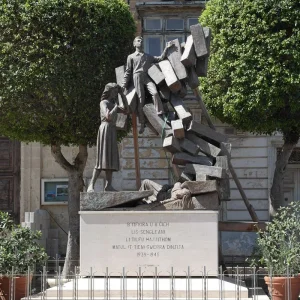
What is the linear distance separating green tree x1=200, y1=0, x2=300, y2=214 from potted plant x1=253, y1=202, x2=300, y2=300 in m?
4.84

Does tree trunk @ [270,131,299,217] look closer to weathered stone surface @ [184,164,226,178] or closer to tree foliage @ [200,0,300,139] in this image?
tree foliage @ [200,0,300,139]

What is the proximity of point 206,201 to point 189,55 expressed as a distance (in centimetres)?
306

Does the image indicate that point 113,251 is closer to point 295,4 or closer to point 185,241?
point 185,241

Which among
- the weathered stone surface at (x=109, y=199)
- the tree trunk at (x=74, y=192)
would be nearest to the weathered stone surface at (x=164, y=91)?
the weathered stone surface at (x=109, y=199)

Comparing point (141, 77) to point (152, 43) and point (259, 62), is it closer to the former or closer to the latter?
point (259, 62)

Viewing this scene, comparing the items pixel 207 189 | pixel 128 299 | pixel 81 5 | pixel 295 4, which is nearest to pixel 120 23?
pixel 81 5

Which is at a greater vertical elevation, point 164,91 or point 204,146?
point 164,91

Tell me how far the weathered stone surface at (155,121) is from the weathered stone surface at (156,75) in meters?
0.52

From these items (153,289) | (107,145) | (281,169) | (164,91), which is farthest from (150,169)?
(153,289)

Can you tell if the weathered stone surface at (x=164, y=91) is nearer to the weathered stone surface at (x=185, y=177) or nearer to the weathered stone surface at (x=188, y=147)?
the weathered stone surface at (x=188, y=147)

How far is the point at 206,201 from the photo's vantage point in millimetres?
13797

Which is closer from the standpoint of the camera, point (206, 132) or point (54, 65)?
point (206, 132)

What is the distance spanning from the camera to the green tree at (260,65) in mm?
18172

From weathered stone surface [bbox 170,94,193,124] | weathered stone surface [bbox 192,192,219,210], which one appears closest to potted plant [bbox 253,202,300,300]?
weathered stone surface [bbox 192,192,219,210]
